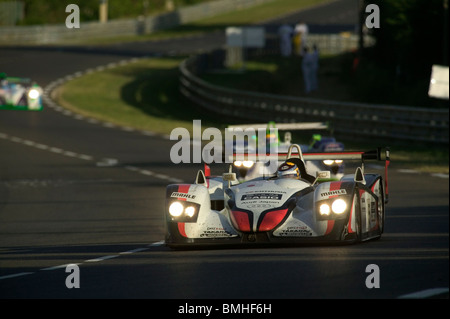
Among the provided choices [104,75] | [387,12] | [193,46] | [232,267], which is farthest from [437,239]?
[193,46]

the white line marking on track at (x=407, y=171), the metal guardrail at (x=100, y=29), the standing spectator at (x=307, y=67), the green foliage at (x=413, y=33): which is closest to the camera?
the white line marking on track at (x=407, y=171)

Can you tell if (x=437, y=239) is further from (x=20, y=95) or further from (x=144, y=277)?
(x=20, y=95)

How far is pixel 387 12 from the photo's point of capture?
1622 inches

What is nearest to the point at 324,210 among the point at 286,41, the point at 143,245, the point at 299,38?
the point at 143,245

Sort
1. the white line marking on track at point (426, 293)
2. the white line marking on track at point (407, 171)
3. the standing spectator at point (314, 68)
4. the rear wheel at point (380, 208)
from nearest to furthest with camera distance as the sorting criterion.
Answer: the white line marking on track at point (426, 293) < the rear wheel at point (380, 208) < the white line marking on track at point (407, 171) < the standing spectator at point (314, 68)

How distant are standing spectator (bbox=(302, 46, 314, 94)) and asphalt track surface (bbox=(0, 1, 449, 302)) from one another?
1156 centimetres

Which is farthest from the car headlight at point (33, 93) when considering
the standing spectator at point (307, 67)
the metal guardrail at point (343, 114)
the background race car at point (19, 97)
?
the standing spectator at point (307, 67)

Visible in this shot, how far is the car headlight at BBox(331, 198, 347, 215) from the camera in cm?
1175

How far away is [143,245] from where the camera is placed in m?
13.1

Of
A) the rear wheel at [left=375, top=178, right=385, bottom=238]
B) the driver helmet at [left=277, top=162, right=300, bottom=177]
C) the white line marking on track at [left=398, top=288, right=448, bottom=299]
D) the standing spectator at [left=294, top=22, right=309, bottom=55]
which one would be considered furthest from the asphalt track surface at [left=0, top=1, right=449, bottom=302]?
the standing spectator at [left=294, top=22, right=309, bottom=55]

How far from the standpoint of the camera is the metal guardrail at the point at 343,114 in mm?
28250

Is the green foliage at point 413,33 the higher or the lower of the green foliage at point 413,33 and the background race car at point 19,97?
the higher

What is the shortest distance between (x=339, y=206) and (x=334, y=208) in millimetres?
65

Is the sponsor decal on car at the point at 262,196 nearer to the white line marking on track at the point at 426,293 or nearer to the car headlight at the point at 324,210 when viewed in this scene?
the car headlight at the point at 324,210
